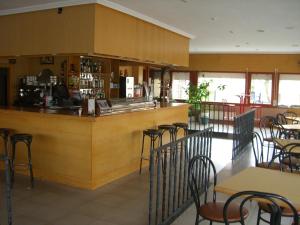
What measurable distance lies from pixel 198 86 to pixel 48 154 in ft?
29.2

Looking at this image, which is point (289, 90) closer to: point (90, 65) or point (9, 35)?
point (90, 65)

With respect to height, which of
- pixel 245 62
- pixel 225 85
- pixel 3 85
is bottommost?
pixel 3 85

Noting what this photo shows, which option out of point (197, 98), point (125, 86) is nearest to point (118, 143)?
point (125, 86)

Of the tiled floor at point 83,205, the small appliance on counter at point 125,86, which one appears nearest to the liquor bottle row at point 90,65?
the small appliance on counter at point 125,86

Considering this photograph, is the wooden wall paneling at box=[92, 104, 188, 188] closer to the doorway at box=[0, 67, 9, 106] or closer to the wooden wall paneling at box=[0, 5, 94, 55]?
the wooden wall paneling at box=[0, 5, 94, 55]

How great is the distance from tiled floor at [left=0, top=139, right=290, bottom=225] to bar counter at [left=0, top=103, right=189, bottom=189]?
0.19 m

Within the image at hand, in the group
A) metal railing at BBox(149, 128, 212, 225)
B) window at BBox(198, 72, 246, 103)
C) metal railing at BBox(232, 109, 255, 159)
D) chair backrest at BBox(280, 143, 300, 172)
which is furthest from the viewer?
window at BBox(198, 72, 246, 103)

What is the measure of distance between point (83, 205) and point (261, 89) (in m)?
9.97

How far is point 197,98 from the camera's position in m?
12.1

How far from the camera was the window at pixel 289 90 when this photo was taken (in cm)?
1213

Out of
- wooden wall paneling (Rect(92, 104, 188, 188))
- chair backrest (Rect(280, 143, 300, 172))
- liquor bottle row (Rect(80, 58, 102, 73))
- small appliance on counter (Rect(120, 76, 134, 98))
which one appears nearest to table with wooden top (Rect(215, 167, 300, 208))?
chair backrest (Rect(280, 143, 300, 172))

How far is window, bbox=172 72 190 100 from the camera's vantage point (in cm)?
1377

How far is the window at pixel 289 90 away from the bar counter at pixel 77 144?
27.2ft

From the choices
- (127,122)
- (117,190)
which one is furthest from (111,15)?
(117,190)
